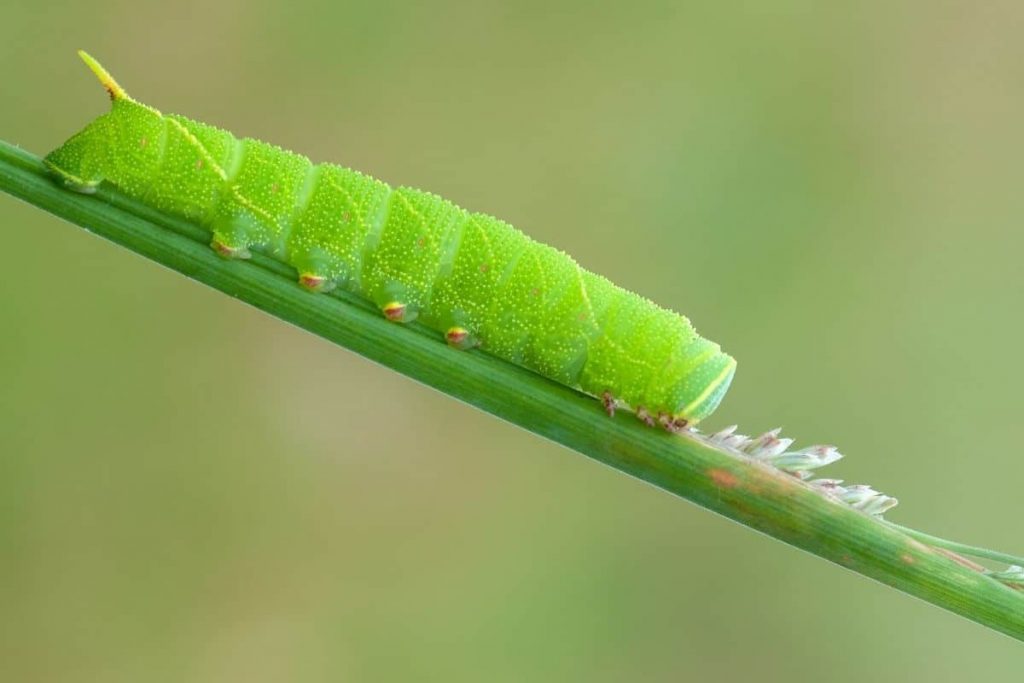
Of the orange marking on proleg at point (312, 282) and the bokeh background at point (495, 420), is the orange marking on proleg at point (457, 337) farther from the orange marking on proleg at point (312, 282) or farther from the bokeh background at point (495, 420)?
the bokeh background at point (495, 420)

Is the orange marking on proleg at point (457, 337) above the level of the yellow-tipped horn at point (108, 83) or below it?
below

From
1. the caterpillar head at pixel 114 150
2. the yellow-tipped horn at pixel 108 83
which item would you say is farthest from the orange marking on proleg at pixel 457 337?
the yellow-tipped horn at pixel 108 83

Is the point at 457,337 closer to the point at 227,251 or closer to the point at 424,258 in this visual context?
the point at 424,258

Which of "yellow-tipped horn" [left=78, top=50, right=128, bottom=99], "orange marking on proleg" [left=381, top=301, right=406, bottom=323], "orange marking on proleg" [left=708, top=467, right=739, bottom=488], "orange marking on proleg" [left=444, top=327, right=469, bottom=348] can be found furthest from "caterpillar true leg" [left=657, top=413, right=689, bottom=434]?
"yellow-tipped horn" [left=78, top=50, right=128, bottom=99]

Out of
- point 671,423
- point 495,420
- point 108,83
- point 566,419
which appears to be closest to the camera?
point 566,419

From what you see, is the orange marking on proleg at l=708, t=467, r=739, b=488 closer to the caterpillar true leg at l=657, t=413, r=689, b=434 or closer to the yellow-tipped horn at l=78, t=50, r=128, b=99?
the caterpillar true leg at l=657, t=413, r=689, b=434

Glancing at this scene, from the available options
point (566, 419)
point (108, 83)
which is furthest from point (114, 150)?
point (566, 419)

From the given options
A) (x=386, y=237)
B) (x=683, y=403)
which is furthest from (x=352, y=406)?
(x=683, y=403)
